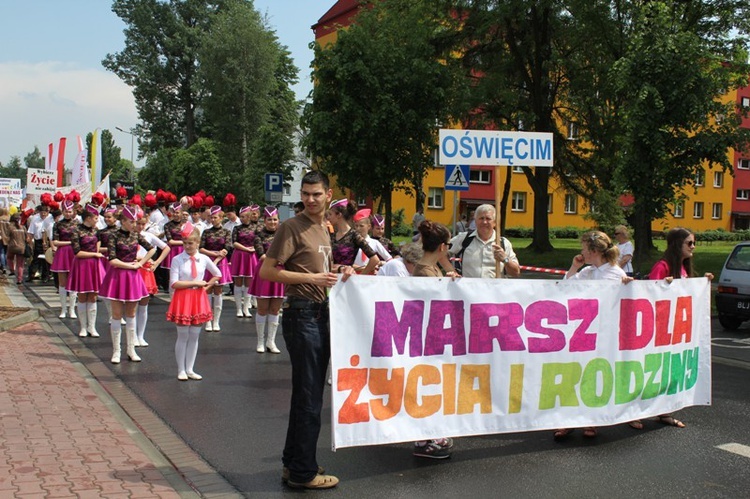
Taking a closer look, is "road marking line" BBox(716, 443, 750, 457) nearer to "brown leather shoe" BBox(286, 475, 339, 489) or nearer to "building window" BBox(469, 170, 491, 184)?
"brown leather shoe" BBox(286, 475, 339, 489)

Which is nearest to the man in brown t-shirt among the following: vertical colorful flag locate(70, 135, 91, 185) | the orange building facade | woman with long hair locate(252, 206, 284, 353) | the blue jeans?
the blue jeans

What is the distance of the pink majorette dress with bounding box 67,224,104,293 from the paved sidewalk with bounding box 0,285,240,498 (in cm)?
211

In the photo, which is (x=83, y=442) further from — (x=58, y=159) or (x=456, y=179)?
(x=58, y=159)

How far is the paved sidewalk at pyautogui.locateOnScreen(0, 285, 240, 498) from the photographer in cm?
520

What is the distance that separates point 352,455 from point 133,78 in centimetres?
6055

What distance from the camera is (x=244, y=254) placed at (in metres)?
13.7

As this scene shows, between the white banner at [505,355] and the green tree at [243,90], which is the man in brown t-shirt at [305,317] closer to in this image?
the white banner at [505,355]

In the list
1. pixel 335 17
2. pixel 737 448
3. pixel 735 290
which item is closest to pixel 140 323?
pixel 737 448

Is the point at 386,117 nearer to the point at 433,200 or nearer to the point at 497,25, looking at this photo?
the point at 497,25

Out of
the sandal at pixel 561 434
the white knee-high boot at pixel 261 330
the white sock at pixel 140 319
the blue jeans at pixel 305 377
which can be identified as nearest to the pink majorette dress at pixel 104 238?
the white sock at pixel 140 319

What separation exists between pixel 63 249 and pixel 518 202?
5262cm

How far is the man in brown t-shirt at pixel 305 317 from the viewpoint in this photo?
5.16 m

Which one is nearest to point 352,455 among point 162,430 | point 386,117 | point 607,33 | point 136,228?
point 162,430

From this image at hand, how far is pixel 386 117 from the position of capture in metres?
26.4
